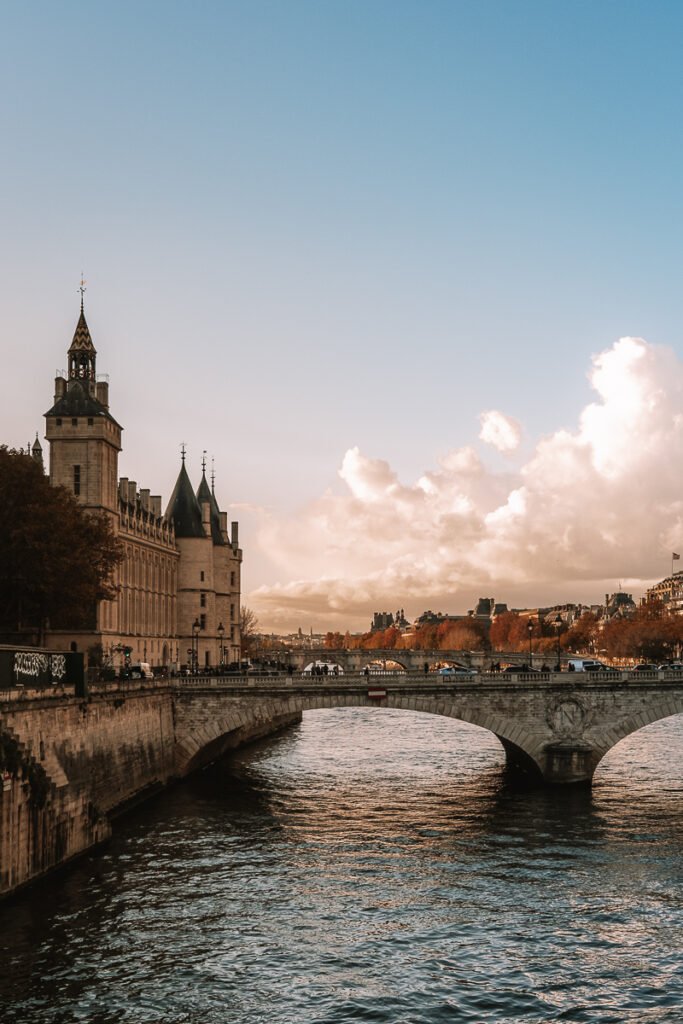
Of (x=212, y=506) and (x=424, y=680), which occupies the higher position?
(x=212, y=506)

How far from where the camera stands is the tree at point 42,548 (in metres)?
62.6

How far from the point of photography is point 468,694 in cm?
5856

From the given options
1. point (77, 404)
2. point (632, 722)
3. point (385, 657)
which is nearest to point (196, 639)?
point (77, 404)

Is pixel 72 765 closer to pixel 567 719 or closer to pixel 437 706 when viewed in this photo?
pixel 437 706

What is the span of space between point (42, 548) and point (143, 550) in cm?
3506

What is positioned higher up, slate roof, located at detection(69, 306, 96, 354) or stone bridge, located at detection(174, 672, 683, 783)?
slate roof, located at detection(69, 306, 96, 354)

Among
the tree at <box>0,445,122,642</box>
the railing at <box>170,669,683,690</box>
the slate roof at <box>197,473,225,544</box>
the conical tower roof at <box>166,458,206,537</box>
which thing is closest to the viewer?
the railing at <box>170,669,683,690</box>

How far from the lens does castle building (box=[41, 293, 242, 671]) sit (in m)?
83.6

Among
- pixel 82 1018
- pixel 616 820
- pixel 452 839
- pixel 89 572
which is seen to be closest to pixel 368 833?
pixel 452 839

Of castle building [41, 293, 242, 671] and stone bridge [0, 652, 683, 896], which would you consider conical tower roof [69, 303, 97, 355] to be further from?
stone bridge [0, 652, 683, 896]

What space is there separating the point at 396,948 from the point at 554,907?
19.9ft

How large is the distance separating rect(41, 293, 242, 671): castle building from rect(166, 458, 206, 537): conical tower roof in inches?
3.9

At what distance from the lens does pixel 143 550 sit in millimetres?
97062

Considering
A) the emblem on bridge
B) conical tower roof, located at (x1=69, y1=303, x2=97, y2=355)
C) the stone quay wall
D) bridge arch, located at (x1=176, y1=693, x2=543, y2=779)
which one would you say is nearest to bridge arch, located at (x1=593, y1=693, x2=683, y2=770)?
the emblem on bridge
